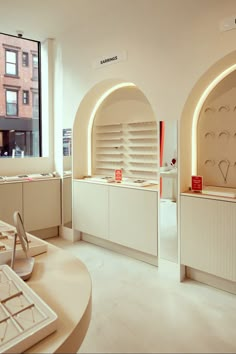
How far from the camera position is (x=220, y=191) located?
3.26 m

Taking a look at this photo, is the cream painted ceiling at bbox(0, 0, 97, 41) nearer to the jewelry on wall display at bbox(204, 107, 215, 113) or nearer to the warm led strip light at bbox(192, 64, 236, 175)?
the warm led strip light at bbox(192, 64, 236, 175)

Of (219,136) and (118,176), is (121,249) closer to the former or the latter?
(118,176)

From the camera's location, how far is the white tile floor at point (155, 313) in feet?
7.68

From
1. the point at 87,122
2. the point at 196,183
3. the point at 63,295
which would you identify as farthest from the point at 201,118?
the point at 63,295

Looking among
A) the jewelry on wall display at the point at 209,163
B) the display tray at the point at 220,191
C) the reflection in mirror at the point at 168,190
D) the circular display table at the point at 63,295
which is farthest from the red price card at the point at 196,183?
the circular display table at the point at 63,295

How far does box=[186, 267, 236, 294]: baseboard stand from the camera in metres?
3.22

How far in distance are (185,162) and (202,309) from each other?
1570 millimetres

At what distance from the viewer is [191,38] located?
10.5 ft

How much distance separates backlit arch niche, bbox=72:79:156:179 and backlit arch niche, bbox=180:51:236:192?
48.1 inches

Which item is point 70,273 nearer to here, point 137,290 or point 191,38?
point 137,290

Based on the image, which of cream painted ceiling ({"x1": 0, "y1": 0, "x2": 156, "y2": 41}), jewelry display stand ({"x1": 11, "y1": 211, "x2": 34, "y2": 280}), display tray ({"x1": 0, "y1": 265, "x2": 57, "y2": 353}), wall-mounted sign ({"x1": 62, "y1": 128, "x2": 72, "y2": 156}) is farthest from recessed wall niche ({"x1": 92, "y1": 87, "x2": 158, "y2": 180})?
display tray ({"x1": 0, "y1": 265, "x2": 57, "y2": 353})

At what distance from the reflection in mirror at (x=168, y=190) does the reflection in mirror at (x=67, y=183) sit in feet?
6.23

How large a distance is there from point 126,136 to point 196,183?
1.55 metres

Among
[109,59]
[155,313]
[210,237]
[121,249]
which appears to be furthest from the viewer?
[121,249]
